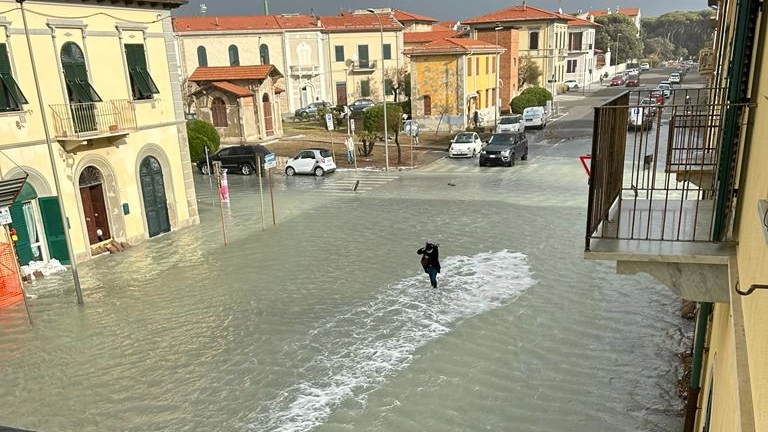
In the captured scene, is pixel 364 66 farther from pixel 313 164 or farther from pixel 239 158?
pixel 313 164

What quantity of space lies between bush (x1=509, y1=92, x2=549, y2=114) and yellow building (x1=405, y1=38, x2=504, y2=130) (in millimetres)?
3828

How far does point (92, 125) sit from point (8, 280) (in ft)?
16.6

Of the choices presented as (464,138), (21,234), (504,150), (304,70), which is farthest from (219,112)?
(21,234)

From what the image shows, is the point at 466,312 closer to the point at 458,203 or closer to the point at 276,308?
the point at 276,308

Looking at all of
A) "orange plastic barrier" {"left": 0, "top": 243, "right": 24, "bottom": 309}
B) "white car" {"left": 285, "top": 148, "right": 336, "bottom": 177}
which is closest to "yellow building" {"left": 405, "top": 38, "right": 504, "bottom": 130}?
"white car" {"left": 285, "top": 148, "right": 336, "bottom": 177}

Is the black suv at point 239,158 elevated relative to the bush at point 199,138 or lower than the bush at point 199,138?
lower

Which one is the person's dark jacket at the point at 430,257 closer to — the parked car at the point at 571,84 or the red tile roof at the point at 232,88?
the red tile roof at the point at 232,88

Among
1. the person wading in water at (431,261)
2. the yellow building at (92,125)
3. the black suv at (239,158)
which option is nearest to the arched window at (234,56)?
the black suv at (239,158)

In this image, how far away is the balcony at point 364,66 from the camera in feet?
201

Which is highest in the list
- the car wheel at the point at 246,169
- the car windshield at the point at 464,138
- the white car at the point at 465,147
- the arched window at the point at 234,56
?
the arched window at the point at 234,56

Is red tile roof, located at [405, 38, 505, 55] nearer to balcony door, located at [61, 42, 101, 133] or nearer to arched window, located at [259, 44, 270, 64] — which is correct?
arched window, located at [259, 44, 270, 64]

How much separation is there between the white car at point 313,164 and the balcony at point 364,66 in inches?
1307

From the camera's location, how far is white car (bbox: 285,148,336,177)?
30016mm

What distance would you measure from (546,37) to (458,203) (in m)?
45.9
